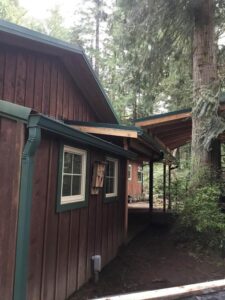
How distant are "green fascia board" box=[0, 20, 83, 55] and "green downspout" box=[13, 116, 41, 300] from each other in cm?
206

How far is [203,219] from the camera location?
21.2 feet

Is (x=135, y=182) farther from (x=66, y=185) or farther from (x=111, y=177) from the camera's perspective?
(x=66, y=185)

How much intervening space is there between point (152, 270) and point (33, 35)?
15.2ft

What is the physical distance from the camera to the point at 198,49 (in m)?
8.33

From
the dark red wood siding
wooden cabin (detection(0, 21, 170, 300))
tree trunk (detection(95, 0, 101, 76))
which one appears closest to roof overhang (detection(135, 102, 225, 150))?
wooden cabin (detection(0, 21, 170, 300))

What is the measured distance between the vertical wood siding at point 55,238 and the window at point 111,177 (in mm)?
778

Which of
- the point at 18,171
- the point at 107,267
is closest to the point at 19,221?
the point at 18,171

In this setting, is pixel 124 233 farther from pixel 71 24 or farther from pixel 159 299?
pixel 71 24

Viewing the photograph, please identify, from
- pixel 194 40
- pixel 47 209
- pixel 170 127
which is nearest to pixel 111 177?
pixel 47 209

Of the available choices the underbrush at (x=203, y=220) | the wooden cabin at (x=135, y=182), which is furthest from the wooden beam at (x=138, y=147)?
the wooden cabin at (x=135, y=182)

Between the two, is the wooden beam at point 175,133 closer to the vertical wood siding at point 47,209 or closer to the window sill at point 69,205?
the vertical wood siding at point 47,209

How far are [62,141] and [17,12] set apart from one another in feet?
68.2

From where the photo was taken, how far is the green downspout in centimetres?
313

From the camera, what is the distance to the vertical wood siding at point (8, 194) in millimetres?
3129
